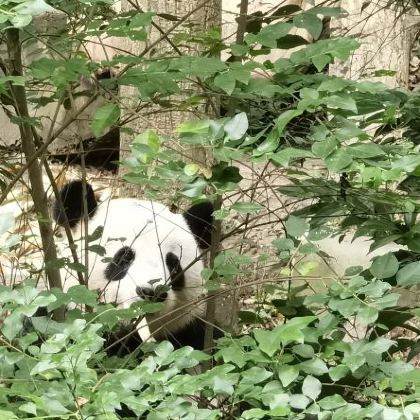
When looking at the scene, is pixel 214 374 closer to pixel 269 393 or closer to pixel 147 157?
pixel 269 393

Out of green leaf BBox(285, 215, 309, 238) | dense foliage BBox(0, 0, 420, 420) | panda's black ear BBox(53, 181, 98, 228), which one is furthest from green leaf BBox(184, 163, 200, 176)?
panda's black ear BBox(53, 181, 98, 228)

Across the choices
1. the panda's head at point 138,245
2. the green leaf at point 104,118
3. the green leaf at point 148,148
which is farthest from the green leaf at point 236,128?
the panda's head at point 138,245

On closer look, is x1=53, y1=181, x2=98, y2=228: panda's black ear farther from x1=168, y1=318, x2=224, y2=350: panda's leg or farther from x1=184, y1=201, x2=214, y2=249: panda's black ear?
x1=168, y1=318, x2=224, y2=350: panda's leg

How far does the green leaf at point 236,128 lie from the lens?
61.2 inches

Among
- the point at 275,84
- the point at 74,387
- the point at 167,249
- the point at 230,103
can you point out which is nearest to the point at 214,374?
the point at 74,387

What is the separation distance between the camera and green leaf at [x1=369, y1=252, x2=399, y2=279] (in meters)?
1.73

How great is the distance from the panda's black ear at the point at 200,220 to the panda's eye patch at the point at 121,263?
0.89 feet

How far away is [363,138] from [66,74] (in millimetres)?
607

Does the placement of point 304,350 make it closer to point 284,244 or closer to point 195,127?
point 284,244

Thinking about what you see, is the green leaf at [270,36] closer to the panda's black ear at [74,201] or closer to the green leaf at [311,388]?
the green leaf at [311,388]

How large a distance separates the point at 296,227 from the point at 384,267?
0.67 ft

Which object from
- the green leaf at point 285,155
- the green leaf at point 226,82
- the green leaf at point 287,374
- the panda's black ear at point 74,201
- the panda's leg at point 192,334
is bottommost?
the panda's leg at point 192,334

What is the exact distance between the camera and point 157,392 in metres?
1.41

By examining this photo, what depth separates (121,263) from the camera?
319cm
